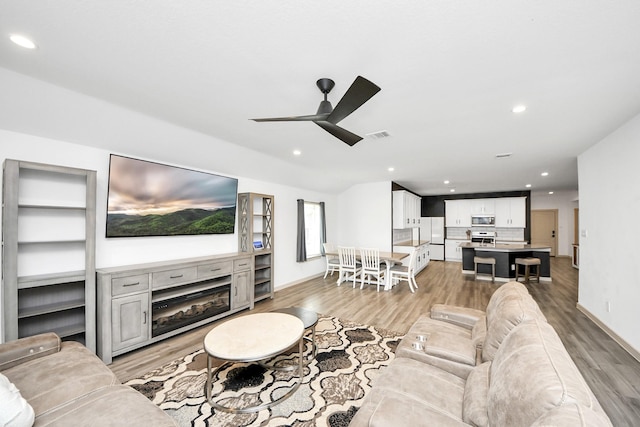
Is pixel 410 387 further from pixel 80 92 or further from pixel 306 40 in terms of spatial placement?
pixel 80 92

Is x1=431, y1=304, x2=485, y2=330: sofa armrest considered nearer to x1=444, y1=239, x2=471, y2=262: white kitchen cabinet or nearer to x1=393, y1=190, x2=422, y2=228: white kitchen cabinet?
x1=393, y1=190, x2=422, y2=228: white kitchen cabinet

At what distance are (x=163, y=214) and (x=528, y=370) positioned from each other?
4.02 meters

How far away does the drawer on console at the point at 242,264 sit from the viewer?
4238 millimetres

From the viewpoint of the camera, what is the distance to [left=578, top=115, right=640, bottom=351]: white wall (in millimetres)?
2920

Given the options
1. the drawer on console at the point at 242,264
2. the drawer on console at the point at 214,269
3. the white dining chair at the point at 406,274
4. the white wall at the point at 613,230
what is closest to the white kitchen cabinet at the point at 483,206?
the white dining chair at the point at 406,274

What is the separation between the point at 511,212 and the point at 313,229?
22.0 feet

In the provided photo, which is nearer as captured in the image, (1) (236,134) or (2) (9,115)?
(2) (9,115)

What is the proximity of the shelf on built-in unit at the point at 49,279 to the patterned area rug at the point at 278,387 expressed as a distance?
1.17 meters

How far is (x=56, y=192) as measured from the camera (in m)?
2.73

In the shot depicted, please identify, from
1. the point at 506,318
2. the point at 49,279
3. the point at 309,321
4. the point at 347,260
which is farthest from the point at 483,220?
the point at 49,279

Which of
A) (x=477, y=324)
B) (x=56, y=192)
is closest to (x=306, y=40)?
(x=477, y=324)

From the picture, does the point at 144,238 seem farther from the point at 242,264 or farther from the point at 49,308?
the point at 242,264

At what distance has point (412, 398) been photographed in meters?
1.43

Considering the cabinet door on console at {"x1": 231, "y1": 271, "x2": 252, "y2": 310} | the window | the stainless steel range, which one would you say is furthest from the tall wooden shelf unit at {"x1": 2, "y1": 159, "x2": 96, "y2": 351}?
the stainless steel range
